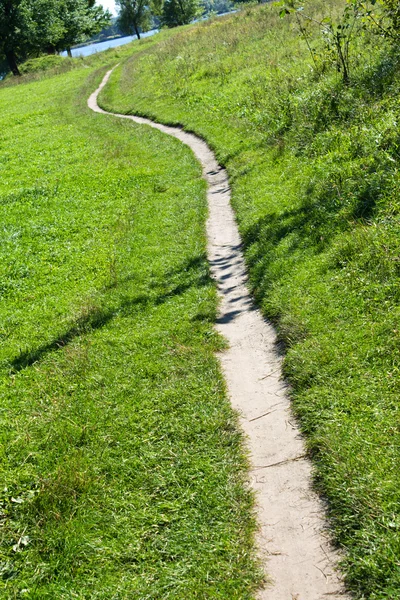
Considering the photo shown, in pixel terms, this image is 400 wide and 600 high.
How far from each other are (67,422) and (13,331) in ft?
9.08

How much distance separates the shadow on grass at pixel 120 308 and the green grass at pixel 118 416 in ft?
0.09

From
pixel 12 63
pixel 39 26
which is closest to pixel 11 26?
pixel 39 26

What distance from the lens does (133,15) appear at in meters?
85.7

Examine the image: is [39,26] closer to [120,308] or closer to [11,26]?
[11,26]

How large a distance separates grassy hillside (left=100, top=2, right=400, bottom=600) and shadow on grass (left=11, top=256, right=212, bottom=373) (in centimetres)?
90

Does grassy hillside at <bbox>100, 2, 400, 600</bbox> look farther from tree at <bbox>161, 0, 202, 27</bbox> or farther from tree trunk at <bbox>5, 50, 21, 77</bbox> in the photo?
tree at <bbox>161, 0, 202, 27</bbox>

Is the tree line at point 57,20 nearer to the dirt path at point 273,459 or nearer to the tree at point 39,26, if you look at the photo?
the tree at point 39,26

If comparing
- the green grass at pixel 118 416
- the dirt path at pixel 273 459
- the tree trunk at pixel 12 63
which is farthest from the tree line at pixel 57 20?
the dirt path at pixel 273 459

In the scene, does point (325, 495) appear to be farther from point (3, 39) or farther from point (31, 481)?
point (3, 39)

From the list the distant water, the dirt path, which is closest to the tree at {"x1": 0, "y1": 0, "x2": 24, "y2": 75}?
the distant water

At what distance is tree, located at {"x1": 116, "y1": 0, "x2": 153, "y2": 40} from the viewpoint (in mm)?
84438

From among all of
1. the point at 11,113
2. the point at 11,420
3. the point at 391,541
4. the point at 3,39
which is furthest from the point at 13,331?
the point at 3,39

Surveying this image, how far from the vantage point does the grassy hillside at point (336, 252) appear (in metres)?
4.41

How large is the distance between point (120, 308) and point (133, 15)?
88.9 meters
